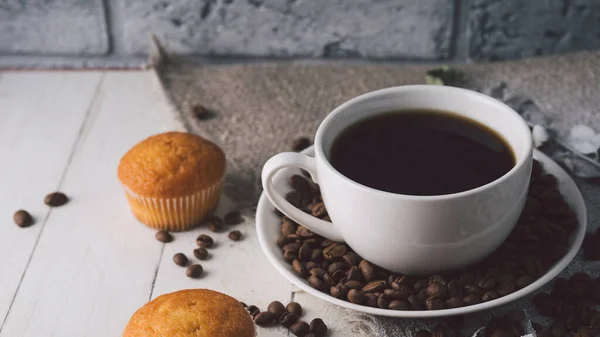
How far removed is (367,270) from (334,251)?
0.06 metres

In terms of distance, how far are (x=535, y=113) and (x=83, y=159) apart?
84cm

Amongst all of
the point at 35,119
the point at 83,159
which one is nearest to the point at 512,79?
the point at 83,159

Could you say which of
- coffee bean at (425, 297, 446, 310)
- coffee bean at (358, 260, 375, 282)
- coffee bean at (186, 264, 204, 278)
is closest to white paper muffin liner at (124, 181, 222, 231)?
coffee bean at (186, 264, 204, 278)

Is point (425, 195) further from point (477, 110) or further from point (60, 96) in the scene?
point (60, 96)

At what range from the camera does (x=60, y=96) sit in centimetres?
173

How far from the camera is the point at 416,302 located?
103cm

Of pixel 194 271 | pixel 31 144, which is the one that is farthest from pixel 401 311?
pixel 31 144

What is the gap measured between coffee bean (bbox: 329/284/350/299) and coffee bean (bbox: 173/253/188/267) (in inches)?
11.1

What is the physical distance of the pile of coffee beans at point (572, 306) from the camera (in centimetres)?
106

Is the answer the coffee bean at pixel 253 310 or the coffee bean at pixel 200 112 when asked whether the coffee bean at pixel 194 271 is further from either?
the coffee bean at pixel 200 112

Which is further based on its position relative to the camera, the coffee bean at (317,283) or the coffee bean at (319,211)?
the coffee bean at (319,211)

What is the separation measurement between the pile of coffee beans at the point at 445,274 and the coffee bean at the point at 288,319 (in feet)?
0.20

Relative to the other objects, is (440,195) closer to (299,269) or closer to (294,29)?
(299,269)

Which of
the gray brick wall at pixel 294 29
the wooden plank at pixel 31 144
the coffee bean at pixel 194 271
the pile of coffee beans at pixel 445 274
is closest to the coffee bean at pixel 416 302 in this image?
the pile of coffee beans at pixel 445 274
